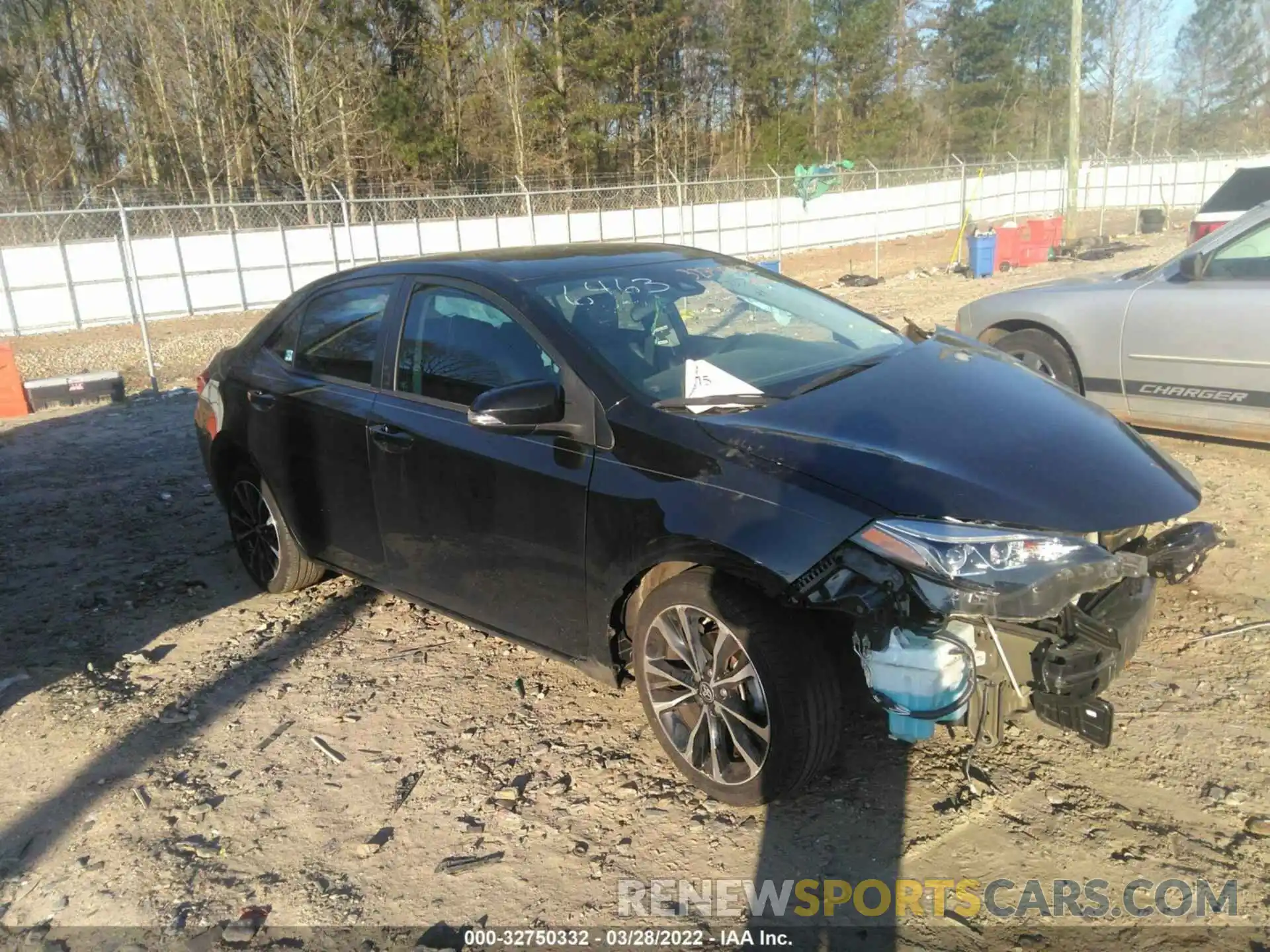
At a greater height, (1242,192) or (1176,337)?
(1242,192)

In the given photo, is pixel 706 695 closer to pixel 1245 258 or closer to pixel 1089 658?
pixel 1089 658

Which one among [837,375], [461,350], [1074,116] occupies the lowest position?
[837,375]

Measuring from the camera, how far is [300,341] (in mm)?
4648

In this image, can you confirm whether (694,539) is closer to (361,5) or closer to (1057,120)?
(361,5)

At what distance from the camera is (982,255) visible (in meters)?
20.0

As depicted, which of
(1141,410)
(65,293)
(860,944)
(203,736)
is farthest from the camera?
(65,293)

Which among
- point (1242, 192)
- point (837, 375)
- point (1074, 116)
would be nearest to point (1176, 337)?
point (837, 375)

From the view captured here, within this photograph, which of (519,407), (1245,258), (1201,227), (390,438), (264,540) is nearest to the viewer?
(519,407)

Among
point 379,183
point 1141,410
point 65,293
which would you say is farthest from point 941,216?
point 1141,410

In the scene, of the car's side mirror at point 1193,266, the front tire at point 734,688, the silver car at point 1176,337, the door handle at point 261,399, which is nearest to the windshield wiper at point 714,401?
the front tire at point 734,688

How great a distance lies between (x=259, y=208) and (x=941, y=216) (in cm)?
2300

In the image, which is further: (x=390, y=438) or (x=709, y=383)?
(x=390, y=438)

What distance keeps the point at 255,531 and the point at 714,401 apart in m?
2.93

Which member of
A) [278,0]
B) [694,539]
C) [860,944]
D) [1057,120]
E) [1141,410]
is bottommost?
[860,944]
